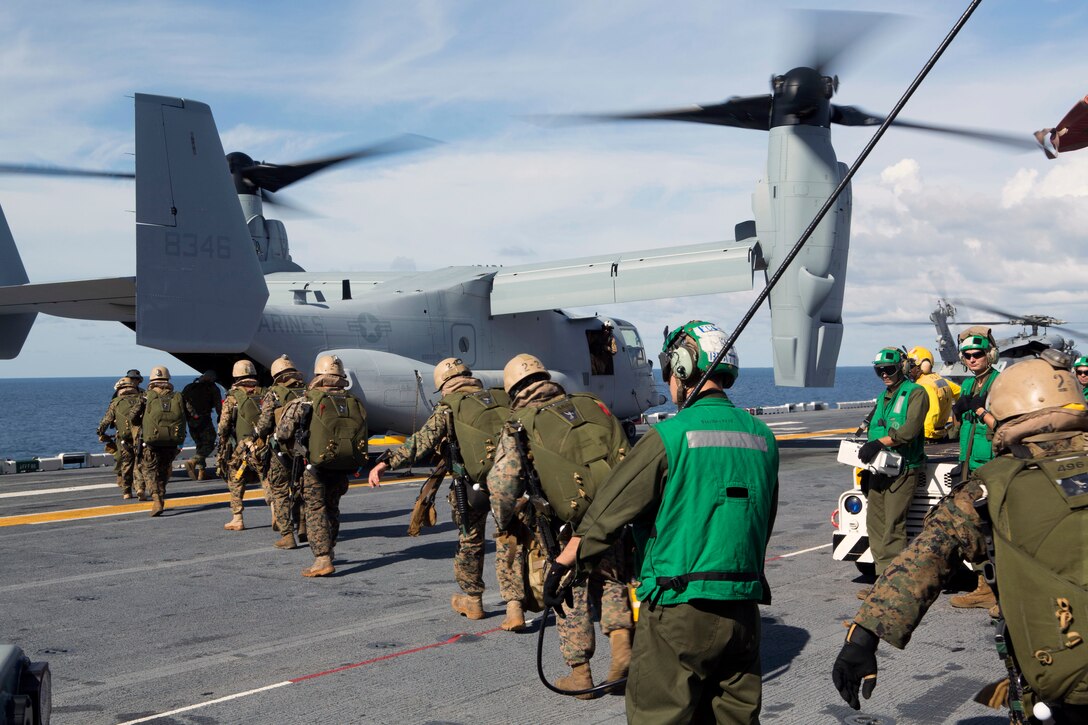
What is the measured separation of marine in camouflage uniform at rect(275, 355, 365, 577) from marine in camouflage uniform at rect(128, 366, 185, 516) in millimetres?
4800

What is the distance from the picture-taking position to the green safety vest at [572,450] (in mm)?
5355

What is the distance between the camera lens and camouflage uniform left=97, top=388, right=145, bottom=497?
1513 cm

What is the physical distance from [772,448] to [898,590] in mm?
892

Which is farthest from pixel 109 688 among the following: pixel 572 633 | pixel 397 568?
pixel 397 568

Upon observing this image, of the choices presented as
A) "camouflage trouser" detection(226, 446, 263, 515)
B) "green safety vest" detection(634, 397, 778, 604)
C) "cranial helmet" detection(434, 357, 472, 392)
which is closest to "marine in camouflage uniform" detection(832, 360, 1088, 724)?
"green safety vest" detection(634, 397, 778, 604)

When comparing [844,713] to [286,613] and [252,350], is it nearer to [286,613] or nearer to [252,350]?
[286,613]

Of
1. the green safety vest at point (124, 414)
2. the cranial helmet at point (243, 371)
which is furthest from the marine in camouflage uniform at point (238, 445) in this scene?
the green safety vest at point (124, 414)

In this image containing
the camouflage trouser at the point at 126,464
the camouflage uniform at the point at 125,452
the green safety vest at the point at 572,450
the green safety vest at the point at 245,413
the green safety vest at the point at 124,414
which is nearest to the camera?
the green safety vest at the point at 572,450

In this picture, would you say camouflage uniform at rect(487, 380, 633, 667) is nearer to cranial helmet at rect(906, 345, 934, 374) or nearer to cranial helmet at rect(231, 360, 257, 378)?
cranial helmet at rect(906, 345, 934, 374)

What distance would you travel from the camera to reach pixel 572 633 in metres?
5.46

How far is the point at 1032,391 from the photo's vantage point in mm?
3074

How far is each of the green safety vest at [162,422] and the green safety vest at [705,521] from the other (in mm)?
11526

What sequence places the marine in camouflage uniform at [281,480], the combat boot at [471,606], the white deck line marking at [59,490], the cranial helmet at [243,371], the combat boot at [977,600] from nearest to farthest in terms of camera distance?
the combat boot at [471,606], the combat boot at [977,600], the marine in camouflage uniform at [281,480], the cranial helmet at [243,371], the white deck line marking at [59,490]

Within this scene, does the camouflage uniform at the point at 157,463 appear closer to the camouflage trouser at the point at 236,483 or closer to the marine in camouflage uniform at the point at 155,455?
the marine in camouflage uniform at the point at 155,455
